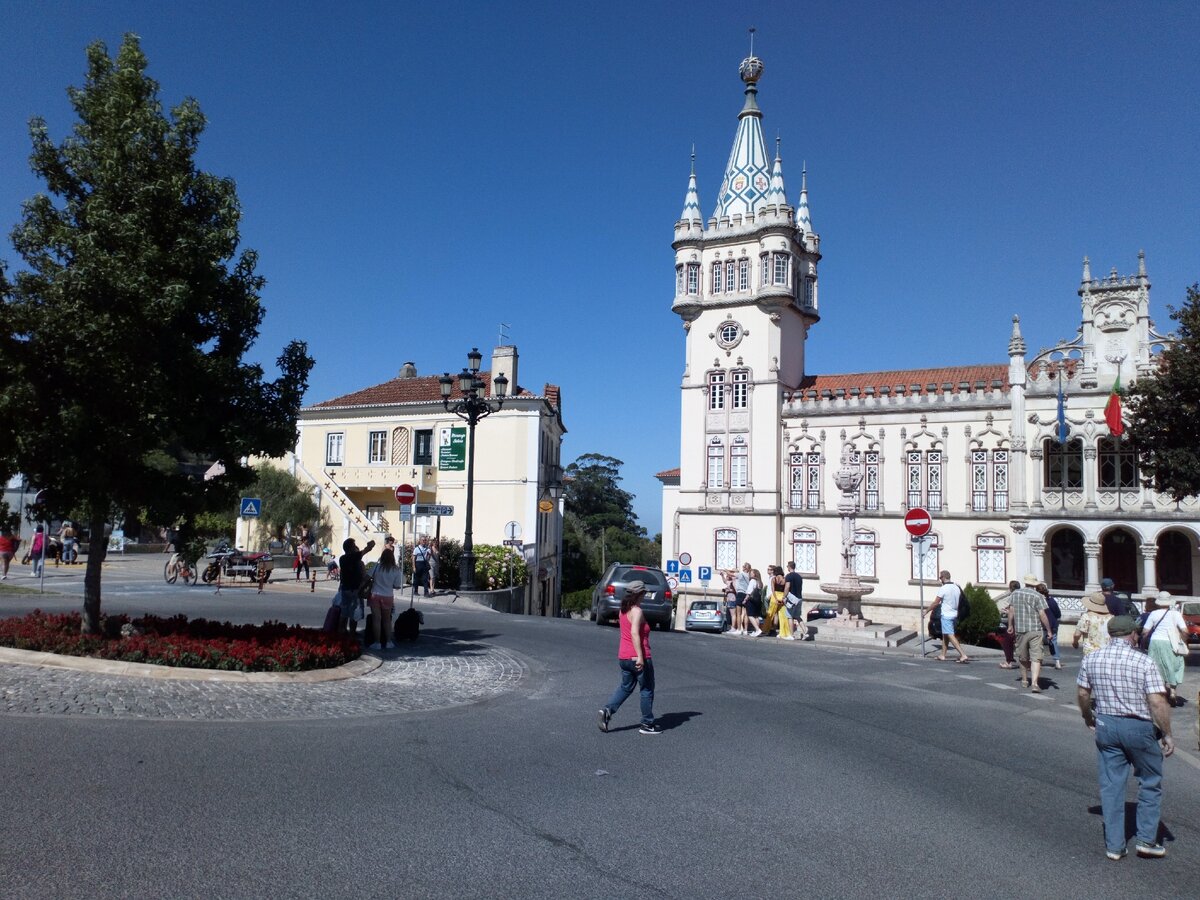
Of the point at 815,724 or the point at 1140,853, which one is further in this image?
the point at 815,724

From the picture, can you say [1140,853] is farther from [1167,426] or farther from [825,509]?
[825,509]

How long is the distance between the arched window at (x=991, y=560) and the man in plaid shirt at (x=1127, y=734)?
112ft

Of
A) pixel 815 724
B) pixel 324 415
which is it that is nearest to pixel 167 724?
pixel 815 724

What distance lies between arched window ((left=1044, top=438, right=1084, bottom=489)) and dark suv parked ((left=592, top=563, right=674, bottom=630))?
23216mm

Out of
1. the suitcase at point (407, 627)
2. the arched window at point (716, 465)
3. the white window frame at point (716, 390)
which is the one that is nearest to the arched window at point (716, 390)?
the white window frame at point (716, 390)

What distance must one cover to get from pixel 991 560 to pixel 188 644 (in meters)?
35.0

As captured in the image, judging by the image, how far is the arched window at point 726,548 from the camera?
41.3 metres

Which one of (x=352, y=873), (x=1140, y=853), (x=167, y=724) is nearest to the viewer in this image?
(x=352, y=873)

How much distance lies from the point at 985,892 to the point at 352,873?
367 cm

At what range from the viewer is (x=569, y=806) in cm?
627

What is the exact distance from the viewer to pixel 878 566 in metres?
39.4

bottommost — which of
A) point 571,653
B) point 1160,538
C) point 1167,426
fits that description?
point 571,653

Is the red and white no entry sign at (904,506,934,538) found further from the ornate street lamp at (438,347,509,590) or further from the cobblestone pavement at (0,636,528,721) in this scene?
the ornate street lamp at (438,347,509,590)

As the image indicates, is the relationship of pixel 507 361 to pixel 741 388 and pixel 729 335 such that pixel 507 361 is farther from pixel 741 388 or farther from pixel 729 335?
pixel 741 388
